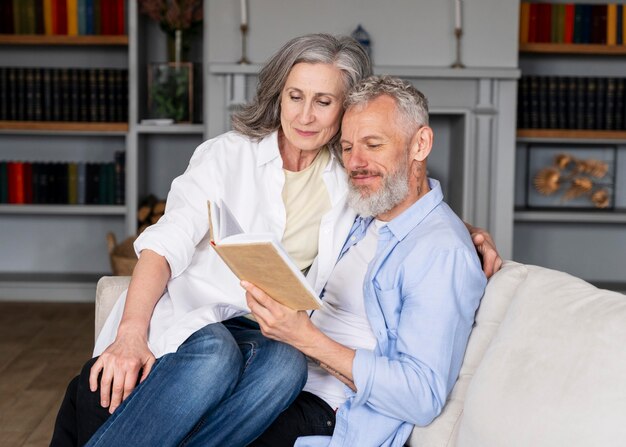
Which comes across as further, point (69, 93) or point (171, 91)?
point (69, 93)

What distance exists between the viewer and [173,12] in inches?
179

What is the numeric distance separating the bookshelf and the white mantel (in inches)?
9.7

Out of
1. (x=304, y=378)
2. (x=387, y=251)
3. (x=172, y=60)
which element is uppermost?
(x=172, y=60)

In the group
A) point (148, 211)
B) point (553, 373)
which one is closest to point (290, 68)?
point (553, 373)

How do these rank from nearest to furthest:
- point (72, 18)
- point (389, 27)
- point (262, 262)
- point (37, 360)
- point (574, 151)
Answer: point (262, 262), point (37, 360), point (389, 27), point (72, 18), point (574, 151)

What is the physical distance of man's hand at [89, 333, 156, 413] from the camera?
5.50ft

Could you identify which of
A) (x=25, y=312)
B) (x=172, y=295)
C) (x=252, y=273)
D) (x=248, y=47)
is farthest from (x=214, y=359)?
(x=25, y=312)

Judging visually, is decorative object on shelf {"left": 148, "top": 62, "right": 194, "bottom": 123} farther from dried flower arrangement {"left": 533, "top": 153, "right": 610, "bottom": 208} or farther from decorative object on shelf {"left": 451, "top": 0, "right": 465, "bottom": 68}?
dried flower arrangement {"left": 533, "top": 153, "right": 610, "bottom": 208}

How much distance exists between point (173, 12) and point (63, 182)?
110cm

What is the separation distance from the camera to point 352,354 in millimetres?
1623

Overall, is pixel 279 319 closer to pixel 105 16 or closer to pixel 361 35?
pixel 361 35

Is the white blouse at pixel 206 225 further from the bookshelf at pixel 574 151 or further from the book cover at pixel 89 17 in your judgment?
the book cover at pixel 89 17

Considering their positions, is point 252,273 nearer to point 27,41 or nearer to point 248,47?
point 248,47

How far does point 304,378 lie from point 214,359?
215mm
